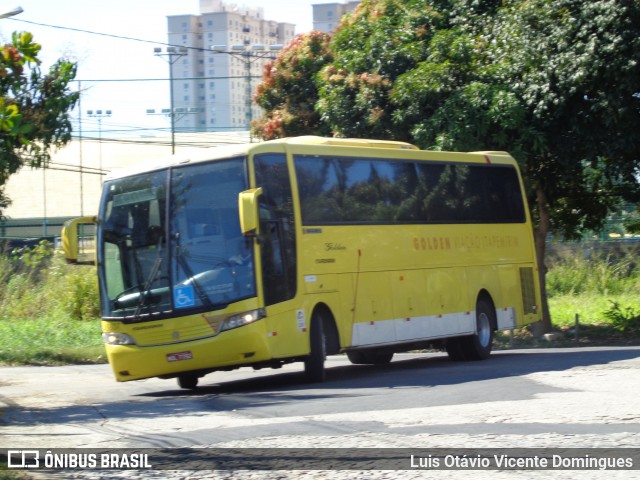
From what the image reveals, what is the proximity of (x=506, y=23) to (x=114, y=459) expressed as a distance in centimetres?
1615

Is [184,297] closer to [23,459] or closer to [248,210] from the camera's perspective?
[248,210]

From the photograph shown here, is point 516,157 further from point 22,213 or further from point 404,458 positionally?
point 22,213

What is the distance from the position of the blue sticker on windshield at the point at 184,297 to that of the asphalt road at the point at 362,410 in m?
1.28

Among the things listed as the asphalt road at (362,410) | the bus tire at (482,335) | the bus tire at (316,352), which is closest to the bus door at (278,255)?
the bus tire at (316,352)

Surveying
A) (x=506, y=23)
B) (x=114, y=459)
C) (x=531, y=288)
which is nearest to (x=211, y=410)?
(x=114, y=459)

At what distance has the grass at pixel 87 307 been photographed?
2344 centimetres

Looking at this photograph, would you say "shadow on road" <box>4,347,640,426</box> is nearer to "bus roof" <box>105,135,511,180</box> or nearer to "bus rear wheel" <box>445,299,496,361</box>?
"bus rear wheel" <box>445,299,496,361</box>

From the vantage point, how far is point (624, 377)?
1356 centimetres

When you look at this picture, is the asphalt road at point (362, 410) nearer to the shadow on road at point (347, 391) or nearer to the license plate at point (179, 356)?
the shadow on road at point (347, 391)

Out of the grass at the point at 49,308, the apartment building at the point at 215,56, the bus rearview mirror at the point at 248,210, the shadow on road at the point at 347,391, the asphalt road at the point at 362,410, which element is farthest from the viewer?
the apartment building at the point at 215,56

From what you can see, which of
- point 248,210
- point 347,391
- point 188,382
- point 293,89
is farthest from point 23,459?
point 293,89

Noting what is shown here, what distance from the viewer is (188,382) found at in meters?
15.9

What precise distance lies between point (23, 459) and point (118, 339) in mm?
5786

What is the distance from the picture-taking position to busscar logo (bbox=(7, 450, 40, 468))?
8.67m
